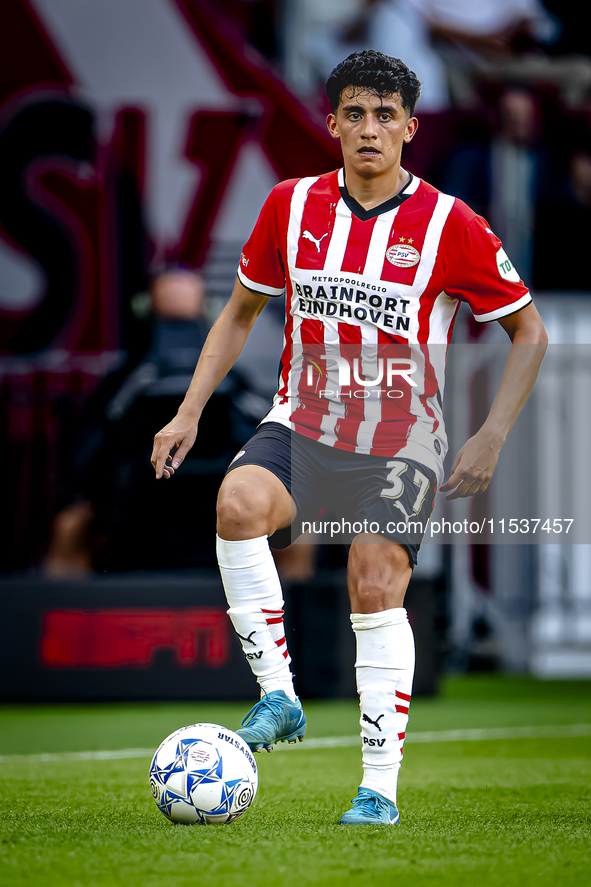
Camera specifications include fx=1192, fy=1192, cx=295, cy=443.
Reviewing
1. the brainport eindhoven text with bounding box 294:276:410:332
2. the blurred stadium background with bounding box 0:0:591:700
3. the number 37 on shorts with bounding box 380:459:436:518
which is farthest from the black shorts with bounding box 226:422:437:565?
the blurred stadium background with bounding box 0:0:591:700

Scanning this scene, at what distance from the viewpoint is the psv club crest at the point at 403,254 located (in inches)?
132

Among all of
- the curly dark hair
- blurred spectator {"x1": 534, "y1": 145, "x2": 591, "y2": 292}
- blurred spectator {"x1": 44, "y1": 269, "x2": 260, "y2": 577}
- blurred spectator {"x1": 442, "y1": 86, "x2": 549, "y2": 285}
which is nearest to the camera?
the curly dark hair

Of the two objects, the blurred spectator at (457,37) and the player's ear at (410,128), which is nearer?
the player's ear at (410,128)

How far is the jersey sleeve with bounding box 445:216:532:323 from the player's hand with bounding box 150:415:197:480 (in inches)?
33.6

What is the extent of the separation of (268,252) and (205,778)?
155cm

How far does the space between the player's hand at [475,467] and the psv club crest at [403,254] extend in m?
0.53

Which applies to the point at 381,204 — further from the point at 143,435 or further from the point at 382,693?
the point at 143,435

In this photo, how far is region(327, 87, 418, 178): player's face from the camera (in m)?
3.32

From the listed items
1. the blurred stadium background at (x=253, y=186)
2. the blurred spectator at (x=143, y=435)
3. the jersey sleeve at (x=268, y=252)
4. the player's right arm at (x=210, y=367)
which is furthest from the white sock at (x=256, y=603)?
the blurred stadium background at (x=253, y=186)

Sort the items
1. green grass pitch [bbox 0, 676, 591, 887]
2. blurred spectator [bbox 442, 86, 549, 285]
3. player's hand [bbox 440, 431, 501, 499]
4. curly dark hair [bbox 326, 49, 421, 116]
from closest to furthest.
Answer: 1. green grass pitch [bbox 0, 676, 591, 887]
2. player's hand [bbox 440, 431, 501, 499]
3. curly dark hair [bbox 326, 49, 421, 116]
4. blurred spectator [bbox 442, 86, 549, 285]

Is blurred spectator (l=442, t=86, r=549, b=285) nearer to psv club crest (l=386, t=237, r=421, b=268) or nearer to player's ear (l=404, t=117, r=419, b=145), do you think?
player's ear (l=404, t=117, r=419, b=145)

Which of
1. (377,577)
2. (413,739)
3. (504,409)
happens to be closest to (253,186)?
(413,739)

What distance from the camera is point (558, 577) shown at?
959 cm

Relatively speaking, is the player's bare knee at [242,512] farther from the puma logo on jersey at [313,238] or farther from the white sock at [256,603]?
the puma logo on jersey at [313,238]
